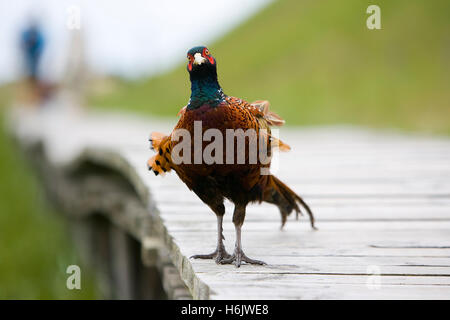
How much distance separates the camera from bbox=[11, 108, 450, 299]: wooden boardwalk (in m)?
2.56

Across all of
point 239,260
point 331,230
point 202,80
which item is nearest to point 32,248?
point 331,230

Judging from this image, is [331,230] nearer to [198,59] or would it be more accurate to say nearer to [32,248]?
[198,59]

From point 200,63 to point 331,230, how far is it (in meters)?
1.30

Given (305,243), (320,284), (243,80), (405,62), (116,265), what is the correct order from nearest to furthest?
1. (320,284)
2. (305,243)
3. (116,265)
4. (405,62)
5. (243,80)

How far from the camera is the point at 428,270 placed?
2.78 m

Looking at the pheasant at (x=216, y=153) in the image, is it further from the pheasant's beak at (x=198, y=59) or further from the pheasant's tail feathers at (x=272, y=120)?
the pheasant's tail feathers at (x=272, y=120)

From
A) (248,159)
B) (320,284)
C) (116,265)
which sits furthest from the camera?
(116,265)

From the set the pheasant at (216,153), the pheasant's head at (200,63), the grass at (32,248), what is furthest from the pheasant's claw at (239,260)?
the grass at (32,248)

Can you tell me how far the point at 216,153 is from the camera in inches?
105

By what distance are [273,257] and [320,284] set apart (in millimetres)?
478

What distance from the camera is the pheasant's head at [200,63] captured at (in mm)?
2701

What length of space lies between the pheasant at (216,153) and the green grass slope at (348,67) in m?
10.6

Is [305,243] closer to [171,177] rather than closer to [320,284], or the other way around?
[320,284]

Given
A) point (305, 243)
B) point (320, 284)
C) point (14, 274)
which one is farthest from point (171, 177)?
point (14, 274)
